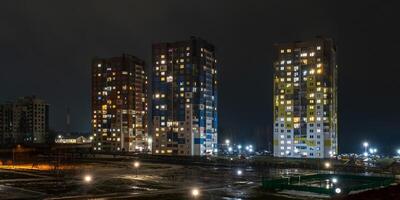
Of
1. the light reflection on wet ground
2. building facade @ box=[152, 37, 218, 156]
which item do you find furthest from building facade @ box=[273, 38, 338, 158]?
the light reflection on wet ground

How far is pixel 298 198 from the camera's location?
2341 inches

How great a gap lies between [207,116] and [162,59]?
30.2 meters

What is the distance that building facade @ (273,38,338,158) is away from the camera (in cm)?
15762

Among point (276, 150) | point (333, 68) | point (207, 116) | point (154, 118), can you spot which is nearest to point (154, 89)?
point (154, 118)

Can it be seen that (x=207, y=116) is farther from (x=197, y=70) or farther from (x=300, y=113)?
(x=300, y=113)

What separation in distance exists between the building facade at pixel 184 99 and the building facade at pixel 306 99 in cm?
2777

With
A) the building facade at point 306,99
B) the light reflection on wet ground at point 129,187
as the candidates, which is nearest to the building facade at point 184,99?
the building facade at point 306,99

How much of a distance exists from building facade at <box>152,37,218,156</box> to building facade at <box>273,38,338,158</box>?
27773 millimetres

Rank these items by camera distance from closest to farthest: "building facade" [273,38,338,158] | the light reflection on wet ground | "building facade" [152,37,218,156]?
1. the light reflection on wet ground
2. "building facade" [273,38,338,158]
3. "building facade" [152,37,218,156]

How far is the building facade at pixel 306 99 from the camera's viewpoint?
157625mm

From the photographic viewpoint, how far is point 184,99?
175 metres

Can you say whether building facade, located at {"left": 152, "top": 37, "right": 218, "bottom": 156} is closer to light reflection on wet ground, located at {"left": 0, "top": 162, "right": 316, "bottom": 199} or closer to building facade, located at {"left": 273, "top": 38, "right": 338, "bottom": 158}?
building facade, located at {"left": 273, "top": 38, "right": 338, "bottom": 158}

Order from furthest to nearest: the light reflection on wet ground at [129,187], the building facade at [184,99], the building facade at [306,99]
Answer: the building facade at [184,99] < the building facade at [306,99] < the light reflection on wet ground at [129,187]

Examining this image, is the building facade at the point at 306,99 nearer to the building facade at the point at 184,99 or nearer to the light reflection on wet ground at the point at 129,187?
the building facade at the point at 184,99
